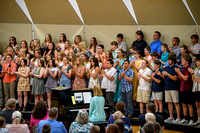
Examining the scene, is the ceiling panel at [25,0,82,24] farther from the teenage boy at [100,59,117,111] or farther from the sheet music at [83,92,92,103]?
the sheet music at [83,92,92,103]

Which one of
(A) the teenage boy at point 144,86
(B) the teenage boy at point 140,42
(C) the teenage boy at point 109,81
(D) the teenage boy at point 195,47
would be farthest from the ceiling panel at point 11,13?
(D) the teenage boy at point 195,47

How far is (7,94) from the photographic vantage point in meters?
10.4

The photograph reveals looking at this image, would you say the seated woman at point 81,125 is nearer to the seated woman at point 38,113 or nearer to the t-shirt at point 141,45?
the seated woman at point 38,113

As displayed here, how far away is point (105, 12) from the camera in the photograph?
12.1 metres

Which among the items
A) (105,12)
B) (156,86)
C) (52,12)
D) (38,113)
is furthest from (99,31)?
(38,113)

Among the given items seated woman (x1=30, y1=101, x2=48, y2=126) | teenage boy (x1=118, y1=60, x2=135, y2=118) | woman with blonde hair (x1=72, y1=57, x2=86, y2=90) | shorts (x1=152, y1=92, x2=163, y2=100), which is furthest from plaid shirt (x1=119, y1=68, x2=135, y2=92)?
seated woman (x1=30, y1=101, x2=48, y2=126)

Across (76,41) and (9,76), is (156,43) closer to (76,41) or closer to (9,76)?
(76,41)

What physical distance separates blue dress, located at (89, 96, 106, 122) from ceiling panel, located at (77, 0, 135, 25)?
17.2ft

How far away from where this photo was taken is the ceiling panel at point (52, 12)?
40.4 ft

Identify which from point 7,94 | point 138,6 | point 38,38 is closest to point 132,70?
point 138,6

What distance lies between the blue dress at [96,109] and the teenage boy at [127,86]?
1.91 meters

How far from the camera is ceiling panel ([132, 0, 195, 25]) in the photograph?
11.2 m

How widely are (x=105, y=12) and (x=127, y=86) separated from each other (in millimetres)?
3840

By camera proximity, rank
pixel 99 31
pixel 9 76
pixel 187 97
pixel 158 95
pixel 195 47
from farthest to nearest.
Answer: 1. pixel 99 31
2. pixel 9 76
3. pixel 195 47
4. pixel 158 95
5. pixel 187 97
